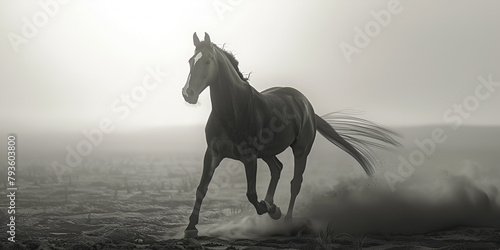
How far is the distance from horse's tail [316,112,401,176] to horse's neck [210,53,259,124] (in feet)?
3.00

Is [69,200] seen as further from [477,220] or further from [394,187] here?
[477,220]

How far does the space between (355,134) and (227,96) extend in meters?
1.33

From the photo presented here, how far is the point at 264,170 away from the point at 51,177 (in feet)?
5.74

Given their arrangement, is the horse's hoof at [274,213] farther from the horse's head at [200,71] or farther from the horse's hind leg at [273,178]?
the horse's head at [200,71]

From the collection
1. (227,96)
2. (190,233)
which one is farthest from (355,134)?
(190,233)

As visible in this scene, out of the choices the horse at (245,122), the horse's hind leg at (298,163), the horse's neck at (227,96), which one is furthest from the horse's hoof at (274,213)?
the horse's neck at (227,96)

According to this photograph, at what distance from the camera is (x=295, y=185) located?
412 cm

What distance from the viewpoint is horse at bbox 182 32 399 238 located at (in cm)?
349

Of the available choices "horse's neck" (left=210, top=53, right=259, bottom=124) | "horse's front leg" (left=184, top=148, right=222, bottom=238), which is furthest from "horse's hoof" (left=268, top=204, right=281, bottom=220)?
"horse's neck" (left=210, top=53, right=259, bottom=124)

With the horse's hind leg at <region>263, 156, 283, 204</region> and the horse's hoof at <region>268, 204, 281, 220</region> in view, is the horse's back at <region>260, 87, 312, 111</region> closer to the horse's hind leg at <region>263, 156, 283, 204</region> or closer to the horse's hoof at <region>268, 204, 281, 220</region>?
the horse's hind leg at <region>263, 156, 283, 204</region>

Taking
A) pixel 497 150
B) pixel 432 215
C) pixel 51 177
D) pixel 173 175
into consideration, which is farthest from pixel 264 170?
pixel 497 150

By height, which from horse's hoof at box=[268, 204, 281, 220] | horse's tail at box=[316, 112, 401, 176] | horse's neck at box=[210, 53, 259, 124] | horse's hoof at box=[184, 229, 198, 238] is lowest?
horse's hoof at box=[184, 229, 198, 238]

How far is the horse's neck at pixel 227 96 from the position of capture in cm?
357

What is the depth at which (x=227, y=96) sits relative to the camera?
11.8 ft
